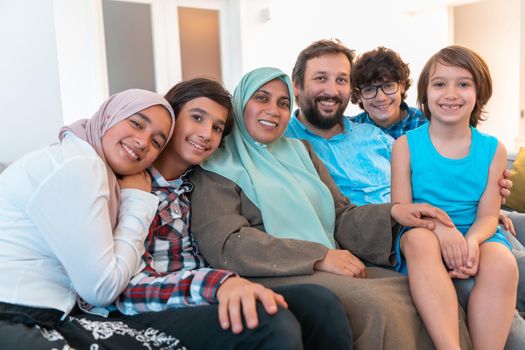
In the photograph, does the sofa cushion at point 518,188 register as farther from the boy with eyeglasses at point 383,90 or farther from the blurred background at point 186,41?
the blurred background at point 186,41

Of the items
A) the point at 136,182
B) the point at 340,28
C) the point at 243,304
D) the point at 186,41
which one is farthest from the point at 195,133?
the point at 340,28

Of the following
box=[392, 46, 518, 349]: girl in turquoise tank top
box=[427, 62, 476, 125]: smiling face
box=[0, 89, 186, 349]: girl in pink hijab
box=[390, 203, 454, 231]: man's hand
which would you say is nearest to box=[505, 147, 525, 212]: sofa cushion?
box=[392, 46, 518, 349]: girl in turquoise tank top

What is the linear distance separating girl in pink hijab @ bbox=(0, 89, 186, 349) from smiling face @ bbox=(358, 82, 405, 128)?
158cm

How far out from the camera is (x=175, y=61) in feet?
16.3

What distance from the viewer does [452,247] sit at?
148 centimetres

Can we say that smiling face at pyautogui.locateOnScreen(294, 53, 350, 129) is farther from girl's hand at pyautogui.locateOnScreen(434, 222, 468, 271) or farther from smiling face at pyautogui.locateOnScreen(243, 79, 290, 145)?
girl's hand at pyautogui.locateOnScreen(434, 222, 468, 271)

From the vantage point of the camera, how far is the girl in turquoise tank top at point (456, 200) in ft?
4.61

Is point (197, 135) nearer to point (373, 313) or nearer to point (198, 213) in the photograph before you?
point (198, 213)

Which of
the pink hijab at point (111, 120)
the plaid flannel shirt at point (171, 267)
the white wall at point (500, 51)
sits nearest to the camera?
the plaid flannel shirt at point (171, 267)

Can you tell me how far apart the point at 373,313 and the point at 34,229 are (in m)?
0.90

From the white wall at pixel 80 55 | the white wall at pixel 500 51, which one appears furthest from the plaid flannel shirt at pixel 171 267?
the white wall at pixel 500 51

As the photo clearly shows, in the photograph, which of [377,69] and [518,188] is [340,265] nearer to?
[377,69]

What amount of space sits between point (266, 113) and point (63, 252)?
95cm

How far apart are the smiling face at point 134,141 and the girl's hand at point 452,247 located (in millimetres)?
923
